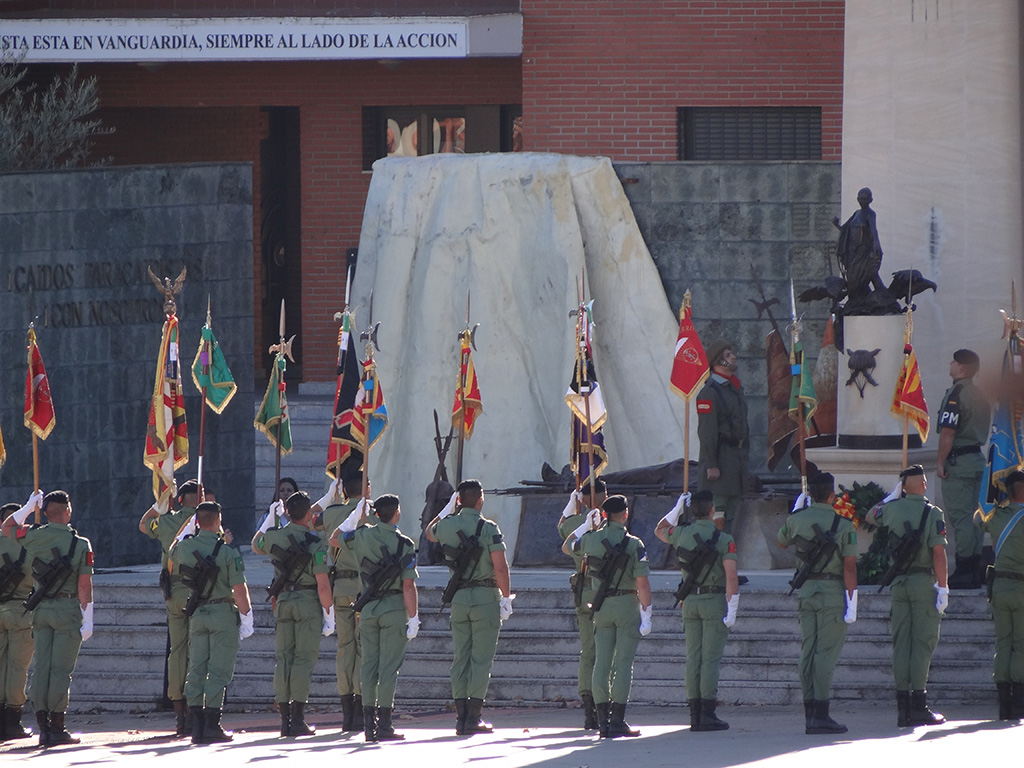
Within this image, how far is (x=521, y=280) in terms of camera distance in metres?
21.2

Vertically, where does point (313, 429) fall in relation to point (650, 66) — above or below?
below

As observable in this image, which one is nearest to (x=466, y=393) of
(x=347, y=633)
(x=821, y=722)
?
(x=347, y=633)

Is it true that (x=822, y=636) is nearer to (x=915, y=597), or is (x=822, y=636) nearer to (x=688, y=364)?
(x=915, y=597)

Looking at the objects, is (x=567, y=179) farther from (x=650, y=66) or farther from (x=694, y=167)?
(x=650, y=66)

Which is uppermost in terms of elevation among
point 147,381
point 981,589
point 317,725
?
point 147,381

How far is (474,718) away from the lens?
560 inches

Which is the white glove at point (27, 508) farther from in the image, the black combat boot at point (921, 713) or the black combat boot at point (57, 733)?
the black combat boot at point (921, 713)

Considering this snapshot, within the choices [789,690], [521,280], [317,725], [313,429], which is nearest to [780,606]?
[789,690]

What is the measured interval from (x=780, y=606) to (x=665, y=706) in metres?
1.26

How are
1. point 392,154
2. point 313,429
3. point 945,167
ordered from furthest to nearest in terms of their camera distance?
point 392,154, point 313,429, point 945,167

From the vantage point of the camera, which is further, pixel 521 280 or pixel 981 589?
pixel 521 280

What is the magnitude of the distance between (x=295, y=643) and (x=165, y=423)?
3363 mm

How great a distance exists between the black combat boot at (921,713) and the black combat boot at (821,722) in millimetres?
642

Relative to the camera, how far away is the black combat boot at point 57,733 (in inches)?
571
